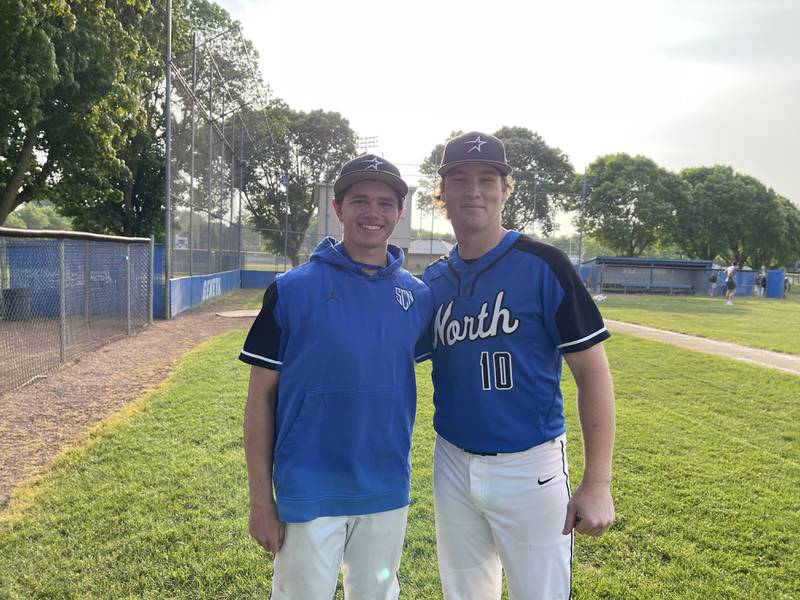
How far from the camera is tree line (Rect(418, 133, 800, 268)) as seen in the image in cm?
4091

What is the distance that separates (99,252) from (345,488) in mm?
10068

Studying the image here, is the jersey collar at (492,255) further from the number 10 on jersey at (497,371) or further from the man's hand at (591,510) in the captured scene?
the man's hand at (591,510)

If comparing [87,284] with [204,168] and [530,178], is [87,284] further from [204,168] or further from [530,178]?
[530,178]

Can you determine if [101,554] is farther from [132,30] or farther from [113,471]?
[132,30]

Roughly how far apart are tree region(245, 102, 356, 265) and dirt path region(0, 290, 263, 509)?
72.0 feet

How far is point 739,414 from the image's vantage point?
6160 mm

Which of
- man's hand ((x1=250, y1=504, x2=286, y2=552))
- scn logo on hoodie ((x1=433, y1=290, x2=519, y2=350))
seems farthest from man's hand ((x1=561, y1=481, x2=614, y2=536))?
man's hand ((x1=250, y1=504, x2=286, y2=552))

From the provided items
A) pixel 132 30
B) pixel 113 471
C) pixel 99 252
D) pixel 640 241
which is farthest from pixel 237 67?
pixel 640 241

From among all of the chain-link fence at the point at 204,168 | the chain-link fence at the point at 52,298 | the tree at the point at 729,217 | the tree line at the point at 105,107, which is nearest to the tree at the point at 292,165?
the tree line at the point at 105,107

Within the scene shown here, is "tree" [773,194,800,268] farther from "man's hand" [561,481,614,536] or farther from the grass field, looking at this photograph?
"man's hand" [561,481,614,536]

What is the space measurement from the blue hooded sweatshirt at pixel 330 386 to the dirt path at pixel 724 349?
9298mm

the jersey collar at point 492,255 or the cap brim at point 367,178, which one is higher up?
the cap brim at point 367,178

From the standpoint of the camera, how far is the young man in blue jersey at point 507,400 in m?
1.85

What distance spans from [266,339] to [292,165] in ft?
119
